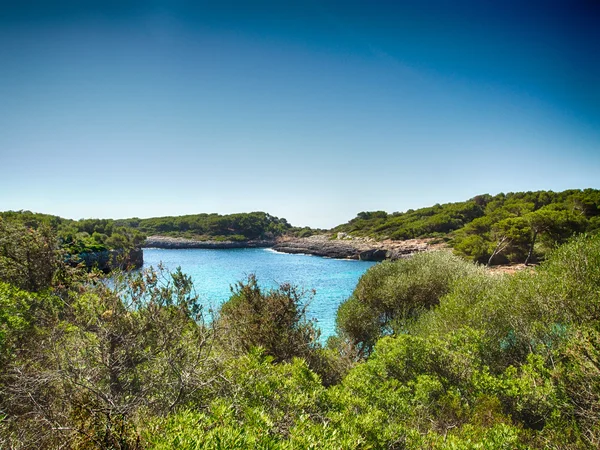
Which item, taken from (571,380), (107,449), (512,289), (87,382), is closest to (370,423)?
(107,449)

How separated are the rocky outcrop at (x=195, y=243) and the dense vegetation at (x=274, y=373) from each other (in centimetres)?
13439

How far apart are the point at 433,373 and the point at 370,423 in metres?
6.19

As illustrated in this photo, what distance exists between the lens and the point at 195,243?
492ft

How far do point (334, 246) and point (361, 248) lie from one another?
13127mm

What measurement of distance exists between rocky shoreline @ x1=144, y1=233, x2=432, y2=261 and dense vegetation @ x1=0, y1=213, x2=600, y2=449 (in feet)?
225

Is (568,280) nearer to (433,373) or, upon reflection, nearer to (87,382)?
(433,373)

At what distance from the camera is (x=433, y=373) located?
40.4ft

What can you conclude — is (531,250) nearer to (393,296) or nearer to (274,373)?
(393,296)

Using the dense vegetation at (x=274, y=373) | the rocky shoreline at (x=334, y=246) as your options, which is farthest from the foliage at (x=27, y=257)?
the rocky shoreline at (x=334, y=246)

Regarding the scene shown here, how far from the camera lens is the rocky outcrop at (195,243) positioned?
5851 inches

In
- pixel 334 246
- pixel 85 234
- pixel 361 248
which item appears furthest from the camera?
pixel 334 246

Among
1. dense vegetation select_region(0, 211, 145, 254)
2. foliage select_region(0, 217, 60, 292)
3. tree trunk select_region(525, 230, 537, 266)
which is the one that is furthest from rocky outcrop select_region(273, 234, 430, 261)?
foliage select_region(0, 217, 60, 292)

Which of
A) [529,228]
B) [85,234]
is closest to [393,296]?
[529,228]

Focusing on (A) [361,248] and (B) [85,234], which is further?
(A) [361,248]
